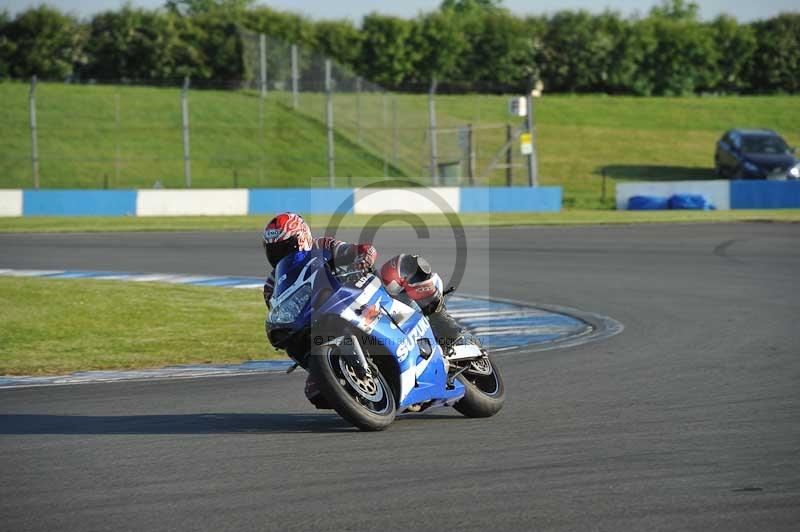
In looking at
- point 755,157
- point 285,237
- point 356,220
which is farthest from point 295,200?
point 285,237

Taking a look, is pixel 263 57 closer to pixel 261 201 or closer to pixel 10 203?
pixel 261 201

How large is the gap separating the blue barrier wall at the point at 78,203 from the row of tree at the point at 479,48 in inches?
1047

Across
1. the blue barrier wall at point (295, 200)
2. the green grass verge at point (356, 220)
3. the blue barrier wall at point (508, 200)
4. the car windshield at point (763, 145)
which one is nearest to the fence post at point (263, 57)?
the blue barrier wall at point (295, 200)

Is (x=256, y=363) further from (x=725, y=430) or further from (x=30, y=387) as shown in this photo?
(x=725, y=430)

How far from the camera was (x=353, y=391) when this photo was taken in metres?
6.75

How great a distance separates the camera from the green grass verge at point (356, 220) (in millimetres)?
27188

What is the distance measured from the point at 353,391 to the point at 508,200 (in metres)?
28.3

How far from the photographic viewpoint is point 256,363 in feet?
34.9

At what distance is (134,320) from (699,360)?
6.06 metres

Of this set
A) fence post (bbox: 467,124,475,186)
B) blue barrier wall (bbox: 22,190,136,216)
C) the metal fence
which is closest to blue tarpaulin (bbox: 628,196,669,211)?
the metal fence

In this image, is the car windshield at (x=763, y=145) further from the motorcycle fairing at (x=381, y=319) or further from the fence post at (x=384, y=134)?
the motorcycle fairing at (x=381, y=319)

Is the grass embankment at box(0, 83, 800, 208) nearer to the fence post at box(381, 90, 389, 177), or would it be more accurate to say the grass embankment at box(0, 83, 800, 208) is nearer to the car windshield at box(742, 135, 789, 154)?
the fence post at box(381, 90, 389, 177)

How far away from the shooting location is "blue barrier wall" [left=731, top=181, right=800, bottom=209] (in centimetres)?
3572

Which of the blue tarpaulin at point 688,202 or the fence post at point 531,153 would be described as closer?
the blue tarpaulin at point 688,202
